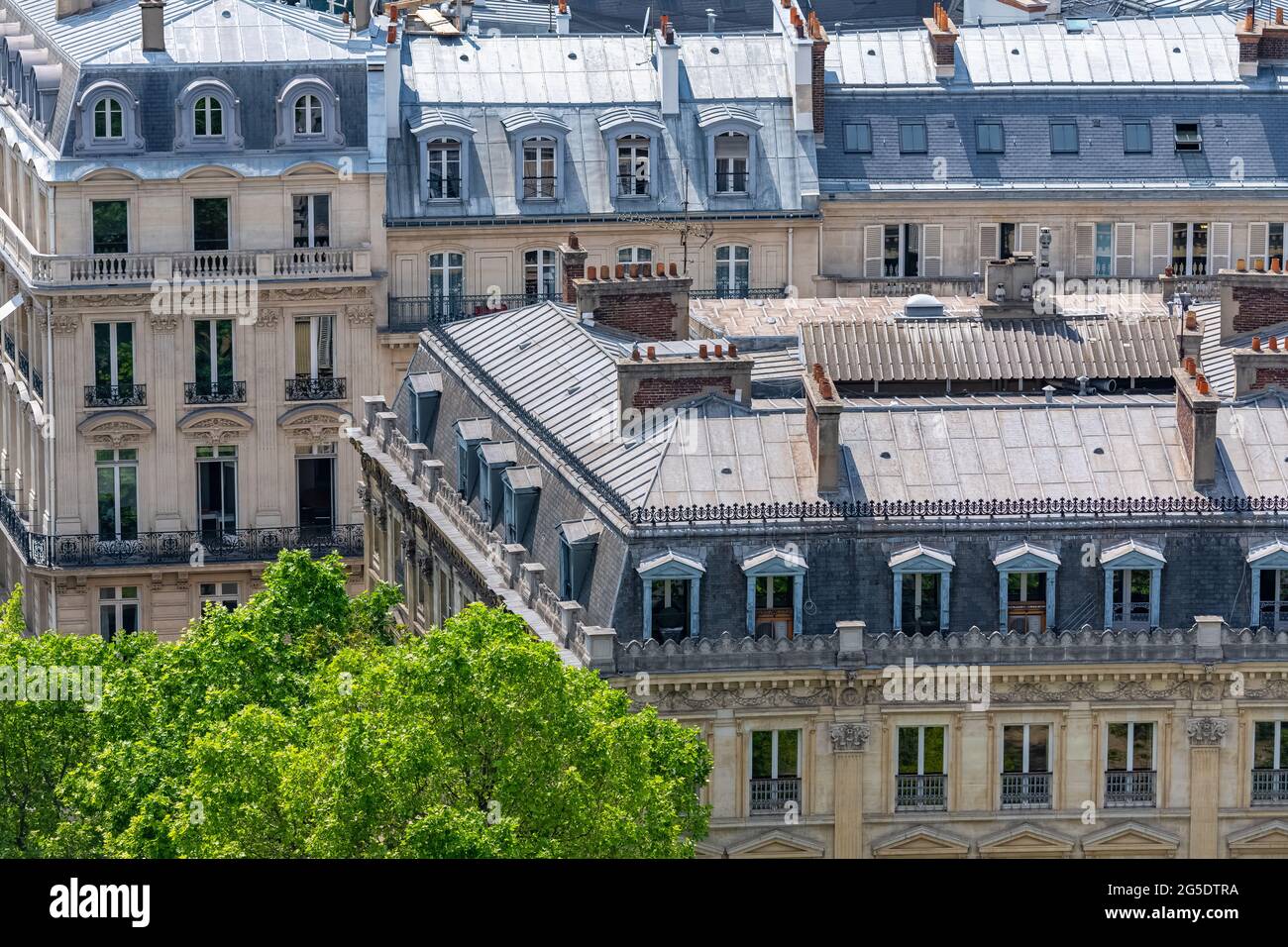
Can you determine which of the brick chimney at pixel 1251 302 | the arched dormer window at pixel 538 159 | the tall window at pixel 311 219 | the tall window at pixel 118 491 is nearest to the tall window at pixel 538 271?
the arched dormer window at pixel 538 159

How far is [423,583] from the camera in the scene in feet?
244

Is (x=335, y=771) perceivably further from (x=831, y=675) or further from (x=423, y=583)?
(x=423, y=583)

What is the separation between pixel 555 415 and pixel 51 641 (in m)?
12.9

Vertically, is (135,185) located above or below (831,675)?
above

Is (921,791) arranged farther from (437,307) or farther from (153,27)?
(153,27)

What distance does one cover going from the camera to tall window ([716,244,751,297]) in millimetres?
101312

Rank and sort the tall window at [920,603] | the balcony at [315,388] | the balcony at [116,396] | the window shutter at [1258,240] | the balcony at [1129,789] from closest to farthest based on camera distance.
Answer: the tall window at [920,603] → the balcony at [1129,789] → the balcony at [116,396] → the balcony at [315,388] → the window shutter at [1258,240]

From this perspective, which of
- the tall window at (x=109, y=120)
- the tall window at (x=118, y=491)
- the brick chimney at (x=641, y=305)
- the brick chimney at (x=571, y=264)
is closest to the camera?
the brick chimney at (x=641, y=305)

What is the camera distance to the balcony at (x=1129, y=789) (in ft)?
196

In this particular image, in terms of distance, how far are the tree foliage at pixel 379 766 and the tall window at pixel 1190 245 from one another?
5067cm

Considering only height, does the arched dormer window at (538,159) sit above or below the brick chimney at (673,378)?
above

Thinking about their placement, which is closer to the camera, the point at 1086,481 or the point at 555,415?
the point at 1086,481

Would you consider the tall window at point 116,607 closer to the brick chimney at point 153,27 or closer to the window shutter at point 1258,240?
the brick chimney at point 153,27

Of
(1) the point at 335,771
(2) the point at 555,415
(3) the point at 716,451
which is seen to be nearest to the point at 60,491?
(2) the point at 555,415
